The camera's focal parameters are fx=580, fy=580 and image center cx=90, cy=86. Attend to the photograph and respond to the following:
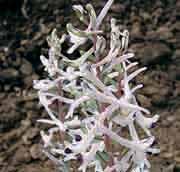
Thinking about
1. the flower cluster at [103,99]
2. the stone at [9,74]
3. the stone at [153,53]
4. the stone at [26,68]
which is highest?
the flower cluster at [103,99]

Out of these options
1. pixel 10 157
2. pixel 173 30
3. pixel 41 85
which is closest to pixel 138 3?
pixel 173 30

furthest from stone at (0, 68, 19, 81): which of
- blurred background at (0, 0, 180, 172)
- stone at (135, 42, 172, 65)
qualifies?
stone at (135, 42, 172, 65)

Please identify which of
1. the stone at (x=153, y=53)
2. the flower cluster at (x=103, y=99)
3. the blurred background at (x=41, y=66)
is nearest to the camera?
the flower cluster at (x=103, y=99)

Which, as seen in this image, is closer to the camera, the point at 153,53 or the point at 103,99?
the point at 103,99

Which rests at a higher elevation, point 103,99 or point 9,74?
point 103,99

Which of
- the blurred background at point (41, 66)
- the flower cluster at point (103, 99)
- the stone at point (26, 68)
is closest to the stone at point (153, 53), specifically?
the blurred background at point (41, 66)

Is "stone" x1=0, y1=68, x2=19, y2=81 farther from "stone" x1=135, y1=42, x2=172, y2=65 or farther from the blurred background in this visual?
"stone" x1=135, y1=42, x2=172, y2=65

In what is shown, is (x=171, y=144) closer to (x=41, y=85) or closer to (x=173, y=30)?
(x=173, y=30)

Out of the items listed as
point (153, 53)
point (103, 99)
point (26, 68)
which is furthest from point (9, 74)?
point (103, 99)

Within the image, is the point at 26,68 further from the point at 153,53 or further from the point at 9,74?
the point at 153,53

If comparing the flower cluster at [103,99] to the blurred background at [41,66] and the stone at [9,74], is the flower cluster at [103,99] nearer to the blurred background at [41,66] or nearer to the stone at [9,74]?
the blurred background at [41,66]
